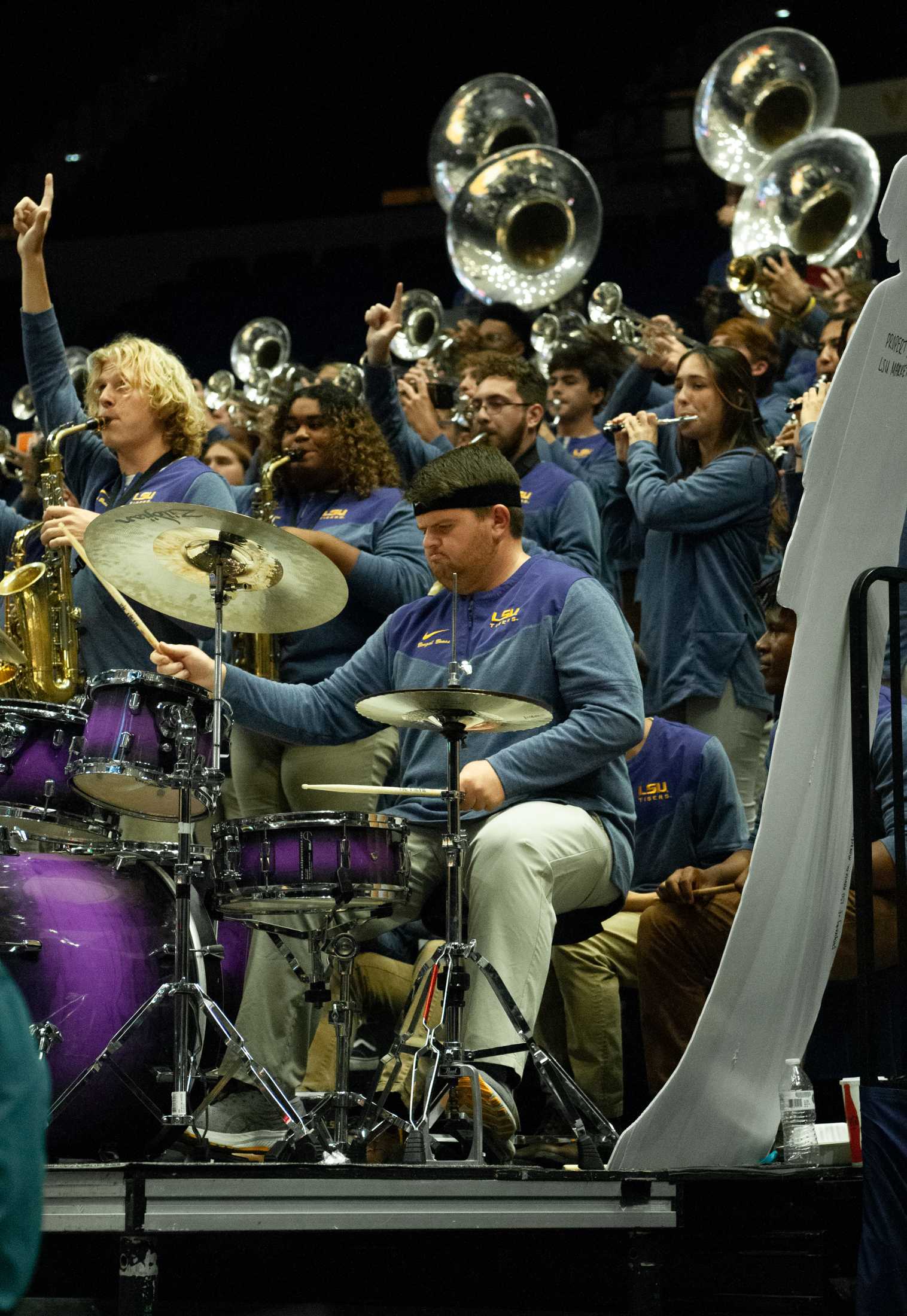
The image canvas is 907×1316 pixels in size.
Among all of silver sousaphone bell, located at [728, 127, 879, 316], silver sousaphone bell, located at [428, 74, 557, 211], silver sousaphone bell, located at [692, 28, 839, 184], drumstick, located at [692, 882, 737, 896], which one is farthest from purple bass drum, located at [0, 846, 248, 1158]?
silver sousaphone bell, located at [428, 74, 557, 211]

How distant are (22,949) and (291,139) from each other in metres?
12.0

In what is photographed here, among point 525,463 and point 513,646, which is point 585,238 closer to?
point 525,463

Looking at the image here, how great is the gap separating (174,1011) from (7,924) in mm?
403

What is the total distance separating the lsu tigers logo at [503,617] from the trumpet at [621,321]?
111 inches

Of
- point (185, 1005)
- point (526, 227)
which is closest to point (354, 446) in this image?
point (185, 1005)

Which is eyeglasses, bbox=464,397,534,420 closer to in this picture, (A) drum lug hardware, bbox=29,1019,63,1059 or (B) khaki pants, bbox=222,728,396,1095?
(B) khaki pants, bbox=222,728,396,1095

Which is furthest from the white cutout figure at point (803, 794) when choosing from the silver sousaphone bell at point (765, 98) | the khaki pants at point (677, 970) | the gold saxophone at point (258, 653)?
the silver sousaphone bell at point (765, 98)

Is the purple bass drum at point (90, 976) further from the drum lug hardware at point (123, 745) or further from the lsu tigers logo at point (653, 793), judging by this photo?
the lsu tigers logo at point (653, 793)

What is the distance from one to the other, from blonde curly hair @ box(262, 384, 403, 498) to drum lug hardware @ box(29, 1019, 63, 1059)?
2.23 meters

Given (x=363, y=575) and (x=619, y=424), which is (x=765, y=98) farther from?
(x=363, y=575)

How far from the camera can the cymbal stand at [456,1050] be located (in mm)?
3066

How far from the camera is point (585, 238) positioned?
7.57 metres

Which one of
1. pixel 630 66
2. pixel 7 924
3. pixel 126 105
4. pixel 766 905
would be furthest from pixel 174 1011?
pixel 126 105

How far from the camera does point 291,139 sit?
1419 cm
